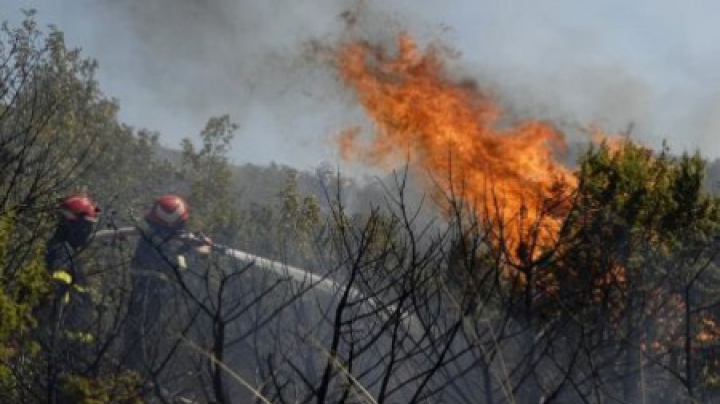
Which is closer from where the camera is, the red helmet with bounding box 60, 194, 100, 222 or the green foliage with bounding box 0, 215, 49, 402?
the green foliage with bounding box 0, 215, 49, 402

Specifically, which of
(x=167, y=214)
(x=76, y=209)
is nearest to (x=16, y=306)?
(x=76, y=209)

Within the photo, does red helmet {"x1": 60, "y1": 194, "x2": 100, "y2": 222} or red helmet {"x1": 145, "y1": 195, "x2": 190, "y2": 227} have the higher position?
red helmet {"x1": 145, "y1": 195, "x2": 190, "y2": 227}

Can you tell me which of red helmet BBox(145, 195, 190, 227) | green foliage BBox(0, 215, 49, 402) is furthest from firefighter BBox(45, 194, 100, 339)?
green foliage BBox(0, 215, 49, 402)

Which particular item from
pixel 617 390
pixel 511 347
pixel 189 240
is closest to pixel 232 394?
pixel 189 240

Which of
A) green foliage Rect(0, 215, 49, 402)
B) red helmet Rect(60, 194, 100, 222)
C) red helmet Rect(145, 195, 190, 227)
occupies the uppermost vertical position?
red helmet Rect(145, 195, 190, 227)

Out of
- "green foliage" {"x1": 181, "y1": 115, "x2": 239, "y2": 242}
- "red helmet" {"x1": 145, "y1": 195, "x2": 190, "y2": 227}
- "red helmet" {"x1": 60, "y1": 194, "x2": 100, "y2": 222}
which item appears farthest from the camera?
"green foliage" {"x1": 181, "y1": 115, "x2": 239, "y2": 242}

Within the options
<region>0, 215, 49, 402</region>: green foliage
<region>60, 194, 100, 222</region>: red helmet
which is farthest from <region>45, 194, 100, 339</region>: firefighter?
<region>0, 215, 49, 402</region>: green foliage

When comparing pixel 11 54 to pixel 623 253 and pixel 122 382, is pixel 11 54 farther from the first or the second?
pixel 623 253

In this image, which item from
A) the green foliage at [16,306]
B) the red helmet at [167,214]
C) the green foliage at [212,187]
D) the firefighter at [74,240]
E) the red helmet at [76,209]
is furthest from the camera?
the green foliage at [212,187]

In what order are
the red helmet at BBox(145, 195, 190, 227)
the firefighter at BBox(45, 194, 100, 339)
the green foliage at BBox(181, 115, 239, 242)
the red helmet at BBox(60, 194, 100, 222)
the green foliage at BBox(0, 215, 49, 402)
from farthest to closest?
the green foliage at BBox(181, 115, 239, 242) → the red helmet at BBox(145, 195, 190, 227) → the red helmet at BBox(60, 194, 100, 222) → the firefighter at BBox(45, 194, 100, 339) → the green foliage at BBox(0, 215, 49, 402)

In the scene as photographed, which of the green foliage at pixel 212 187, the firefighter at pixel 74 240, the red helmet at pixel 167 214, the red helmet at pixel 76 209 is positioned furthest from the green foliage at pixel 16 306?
the green foliage at pixel 212 187

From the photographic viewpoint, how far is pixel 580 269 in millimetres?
10758

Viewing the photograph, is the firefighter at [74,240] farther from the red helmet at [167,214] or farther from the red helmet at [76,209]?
the red helmet at [167,214]

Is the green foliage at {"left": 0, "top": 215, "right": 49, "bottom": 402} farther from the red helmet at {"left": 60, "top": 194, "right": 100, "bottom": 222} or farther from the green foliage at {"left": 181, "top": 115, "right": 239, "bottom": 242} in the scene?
the green foliage at {"left": 181, "top": 115, "right": 239, "bottom": 242}
